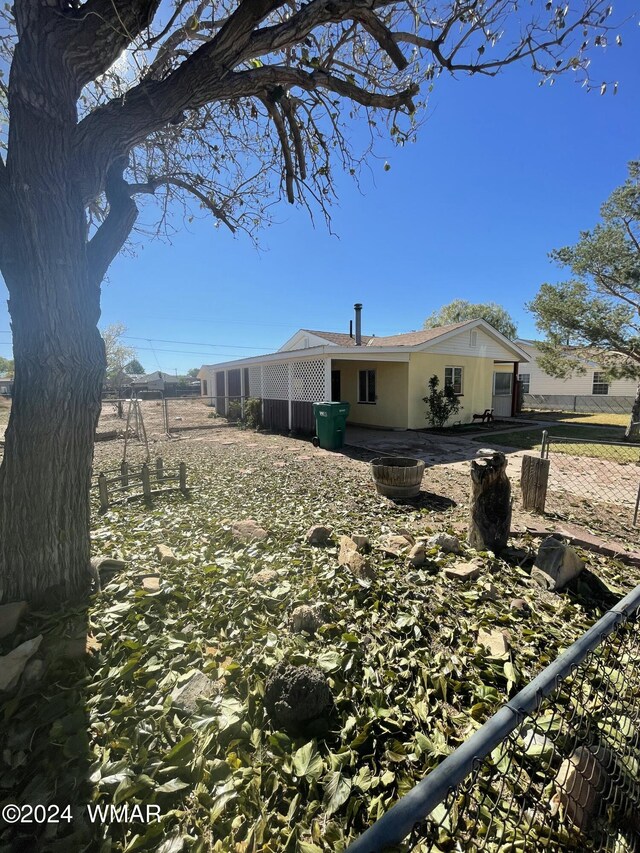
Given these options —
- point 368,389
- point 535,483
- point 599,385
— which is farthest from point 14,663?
point 599,385

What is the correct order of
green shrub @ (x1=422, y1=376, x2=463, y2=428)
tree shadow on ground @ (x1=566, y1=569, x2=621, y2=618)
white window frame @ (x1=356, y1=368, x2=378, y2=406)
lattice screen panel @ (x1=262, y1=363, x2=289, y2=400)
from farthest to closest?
white window frame @ (x1=356, y1=368, x2=378, y2=406) < lattice screen panel @ (x1=262, y1=363, x2=289, y2=400) < green shrub @ (x1=422, y1=376, x2=463, y2=428) < tree shadow on ground @ (x1=566, y1=569, x2=621, y2=618)

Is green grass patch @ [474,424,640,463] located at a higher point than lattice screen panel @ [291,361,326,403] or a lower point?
lower

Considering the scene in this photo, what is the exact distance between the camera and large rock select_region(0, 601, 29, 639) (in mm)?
2275

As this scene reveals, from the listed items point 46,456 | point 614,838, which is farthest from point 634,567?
point 46,456

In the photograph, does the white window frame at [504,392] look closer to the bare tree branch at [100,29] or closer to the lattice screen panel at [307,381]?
the lattice screen panel at [307,381]

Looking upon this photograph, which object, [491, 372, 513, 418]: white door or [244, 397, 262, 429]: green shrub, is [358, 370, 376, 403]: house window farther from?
[491, 372, 513, 418]: white door

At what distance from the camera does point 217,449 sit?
10195mm

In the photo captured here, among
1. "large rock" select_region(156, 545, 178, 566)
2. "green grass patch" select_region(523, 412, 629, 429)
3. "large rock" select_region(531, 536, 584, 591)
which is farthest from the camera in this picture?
"green grass patch" select_region(523, 412, 629, 429)

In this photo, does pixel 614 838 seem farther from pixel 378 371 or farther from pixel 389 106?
pixel 378 371

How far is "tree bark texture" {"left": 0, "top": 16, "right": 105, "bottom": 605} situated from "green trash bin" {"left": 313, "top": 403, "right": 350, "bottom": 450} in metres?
7.37

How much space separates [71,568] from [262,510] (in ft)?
7.85

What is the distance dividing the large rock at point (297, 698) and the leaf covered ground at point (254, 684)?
0.22ft

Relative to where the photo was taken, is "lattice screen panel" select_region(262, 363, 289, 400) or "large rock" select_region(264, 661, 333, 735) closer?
"large rock" select_region(264, 661, 333, 735)

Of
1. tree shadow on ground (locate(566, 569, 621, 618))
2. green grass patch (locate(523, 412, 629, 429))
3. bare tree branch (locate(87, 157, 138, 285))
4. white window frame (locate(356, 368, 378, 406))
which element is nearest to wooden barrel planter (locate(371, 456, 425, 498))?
tree shadow on ground (locate(566, 569, 621, 618))
